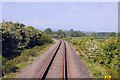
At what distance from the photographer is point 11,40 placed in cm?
3359

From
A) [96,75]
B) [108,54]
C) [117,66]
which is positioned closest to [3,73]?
[96,75]

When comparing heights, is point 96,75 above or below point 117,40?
below

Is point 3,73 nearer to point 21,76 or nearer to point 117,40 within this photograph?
point 21,76

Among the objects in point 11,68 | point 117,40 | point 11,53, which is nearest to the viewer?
point 11,68

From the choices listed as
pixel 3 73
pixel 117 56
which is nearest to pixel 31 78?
pixel 3 73

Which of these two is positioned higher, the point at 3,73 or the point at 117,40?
the point at 117,40

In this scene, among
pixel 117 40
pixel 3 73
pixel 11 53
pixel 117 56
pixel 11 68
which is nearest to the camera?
pixel 3 73

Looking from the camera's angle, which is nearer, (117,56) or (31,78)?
(31,78)

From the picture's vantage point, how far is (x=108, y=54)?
28.5 metres

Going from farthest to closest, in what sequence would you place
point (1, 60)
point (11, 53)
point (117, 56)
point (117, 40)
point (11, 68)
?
point (11, 53) → point (117, 40) → point (117, 56) → point (1, 60) → point (11, 68)

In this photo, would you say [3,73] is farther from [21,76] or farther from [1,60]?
[1,60]

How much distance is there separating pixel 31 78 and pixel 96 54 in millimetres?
16008

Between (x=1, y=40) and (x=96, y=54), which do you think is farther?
(x=96, y=54)

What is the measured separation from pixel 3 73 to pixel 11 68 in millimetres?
1819
